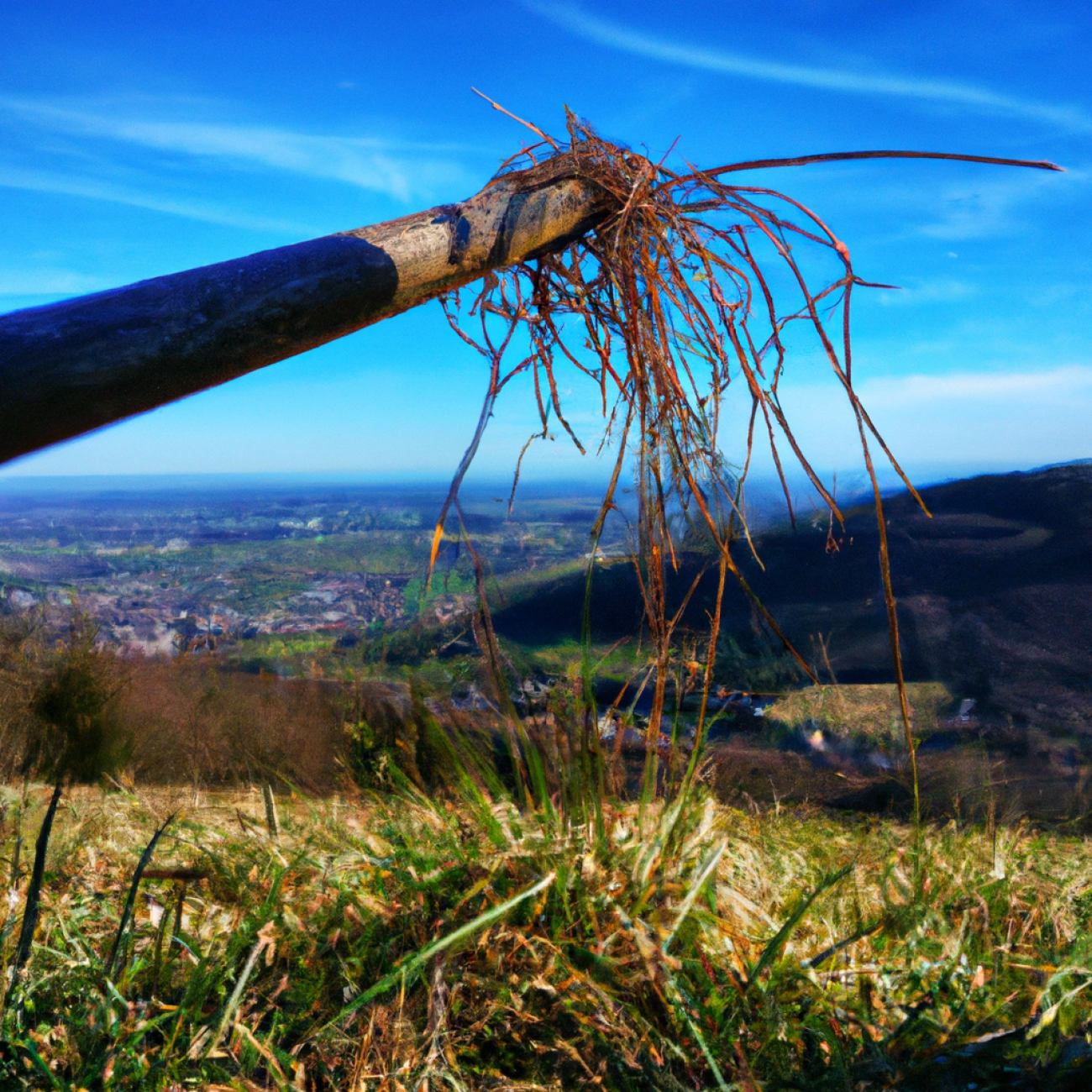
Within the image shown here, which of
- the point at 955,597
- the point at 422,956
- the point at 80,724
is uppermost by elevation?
the point at 80,724

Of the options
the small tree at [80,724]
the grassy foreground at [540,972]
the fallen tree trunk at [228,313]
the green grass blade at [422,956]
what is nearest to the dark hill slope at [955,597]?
the small tree at [80,724]

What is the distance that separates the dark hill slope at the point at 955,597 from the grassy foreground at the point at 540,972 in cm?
545

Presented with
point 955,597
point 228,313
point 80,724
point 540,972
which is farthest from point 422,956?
point 955,597

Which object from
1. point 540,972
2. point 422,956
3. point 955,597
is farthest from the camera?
point 955,597

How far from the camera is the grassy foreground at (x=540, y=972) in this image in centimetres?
128

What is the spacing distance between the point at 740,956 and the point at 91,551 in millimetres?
8383

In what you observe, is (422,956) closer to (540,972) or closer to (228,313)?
(540,972)

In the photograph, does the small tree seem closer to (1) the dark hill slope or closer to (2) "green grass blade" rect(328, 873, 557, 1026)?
(2) "green grass blade" rect(328, 873, 557, 1026)

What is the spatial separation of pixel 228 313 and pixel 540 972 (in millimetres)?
1504

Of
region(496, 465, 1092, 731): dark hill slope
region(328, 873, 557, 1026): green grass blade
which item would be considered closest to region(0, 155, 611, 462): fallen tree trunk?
region(328, 873, 557, 1026): green grass blade

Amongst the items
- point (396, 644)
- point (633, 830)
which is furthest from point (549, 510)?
point (633, 830)

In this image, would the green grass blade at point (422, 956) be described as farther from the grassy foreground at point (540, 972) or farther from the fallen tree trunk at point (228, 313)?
the fallen tree trunk at point (228, 313)

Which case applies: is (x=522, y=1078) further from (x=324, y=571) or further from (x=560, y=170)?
(x=324, y=571)

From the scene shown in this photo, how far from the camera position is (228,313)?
119 centimetres
